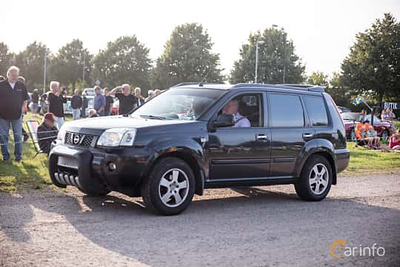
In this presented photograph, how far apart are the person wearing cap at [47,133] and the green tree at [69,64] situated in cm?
7700

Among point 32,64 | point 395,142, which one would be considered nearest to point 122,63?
point 32,64

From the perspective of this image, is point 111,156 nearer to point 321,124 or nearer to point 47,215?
point 47,215

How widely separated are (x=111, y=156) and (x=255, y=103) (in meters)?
2.54

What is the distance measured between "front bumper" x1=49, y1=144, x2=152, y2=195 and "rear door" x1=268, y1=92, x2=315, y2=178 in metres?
2.29

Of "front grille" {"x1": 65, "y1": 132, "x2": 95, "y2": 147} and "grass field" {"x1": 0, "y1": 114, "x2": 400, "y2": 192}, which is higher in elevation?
"front grille" {"x1": 65, "y1": 132, "x2": 95, "y2": 147}

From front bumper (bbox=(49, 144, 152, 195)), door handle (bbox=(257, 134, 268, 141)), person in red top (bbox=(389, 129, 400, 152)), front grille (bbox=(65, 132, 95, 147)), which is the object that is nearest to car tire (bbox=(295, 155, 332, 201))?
door handle (bbox=(257, 134, 268, 141))

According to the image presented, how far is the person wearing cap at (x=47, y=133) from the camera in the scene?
1281 centimetres

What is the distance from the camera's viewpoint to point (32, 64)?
300 ft

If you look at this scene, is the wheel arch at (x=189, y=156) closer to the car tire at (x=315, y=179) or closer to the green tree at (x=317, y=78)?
the car tire at (x=315, y=179)

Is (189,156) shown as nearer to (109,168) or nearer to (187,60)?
(109,168)

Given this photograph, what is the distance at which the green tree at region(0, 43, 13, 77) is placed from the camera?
295 feet

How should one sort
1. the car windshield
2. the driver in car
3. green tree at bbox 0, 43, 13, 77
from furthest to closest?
1. green tree at bbox 0, 43, 13, 77
2. the driver in car
3. the car windshield

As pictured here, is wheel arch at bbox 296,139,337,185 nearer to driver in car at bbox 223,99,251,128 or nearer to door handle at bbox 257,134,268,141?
door handle at bbox 257,134,268,141

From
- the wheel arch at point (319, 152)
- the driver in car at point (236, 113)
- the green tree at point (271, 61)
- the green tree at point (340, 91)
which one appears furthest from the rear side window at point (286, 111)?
the green tree at point (271, 61)
